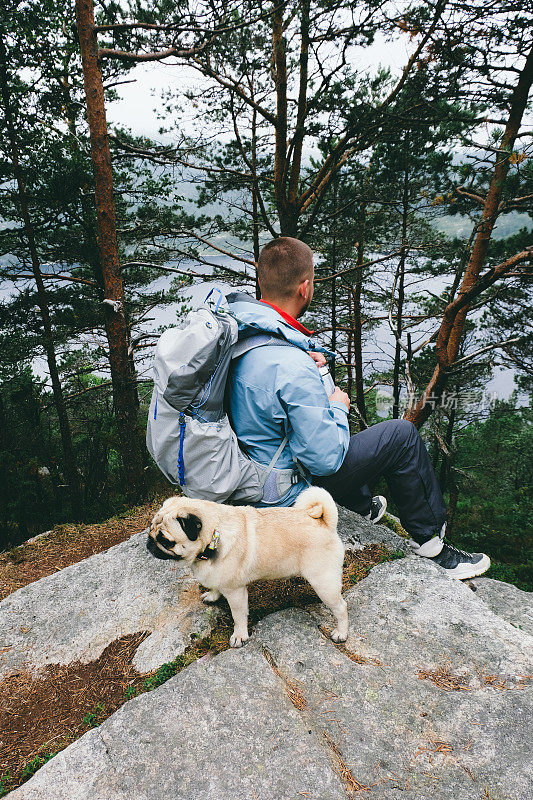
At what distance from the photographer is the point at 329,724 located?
7.30 feet

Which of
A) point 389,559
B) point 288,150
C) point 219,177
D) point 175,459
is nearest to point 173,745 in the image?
point 175,459

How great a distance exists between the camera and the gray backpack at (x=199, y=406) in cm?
245

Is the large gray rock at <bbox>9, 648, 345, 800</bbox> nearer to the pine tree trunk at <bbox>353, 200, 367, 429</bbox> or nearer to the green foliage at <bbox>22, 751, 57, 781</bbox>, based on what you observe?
the green foliage at <bbox>22, 751, 57, 781</bbox>

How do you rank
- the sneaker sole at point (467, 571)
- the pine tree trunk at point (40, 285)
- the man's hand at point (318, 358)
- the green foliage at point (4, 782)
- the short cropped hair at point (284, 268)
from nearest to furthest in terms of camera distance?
the green foliage at point (4, 782)
the short cropped hair at point (284, 268)
the man's hand at point (318, 358)
the sneaker sole at point (467, 571)
the pine tree trunk at point (40, 285)

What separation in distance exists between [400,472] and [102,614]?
2.76 metres

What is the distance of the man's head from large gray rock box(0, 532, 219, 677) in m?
2.54

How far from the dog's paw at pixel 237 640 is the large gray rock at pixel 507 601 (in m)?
2.13

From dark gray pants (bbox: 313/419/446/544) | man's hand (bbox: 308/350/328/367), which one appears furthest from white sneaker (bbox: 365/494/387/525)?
man's hand (bbox: 308/350/328/367)

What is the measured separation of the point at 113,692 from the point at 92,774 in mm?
722

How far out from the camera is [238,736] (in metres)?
2.14

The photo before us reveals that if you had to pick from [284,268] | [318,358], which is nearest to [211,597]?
[318,358]

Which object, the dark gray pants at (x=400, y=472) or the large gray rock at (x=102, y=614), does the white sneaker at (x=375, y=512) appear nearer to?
the dark gray pants at (x=400, y=472)

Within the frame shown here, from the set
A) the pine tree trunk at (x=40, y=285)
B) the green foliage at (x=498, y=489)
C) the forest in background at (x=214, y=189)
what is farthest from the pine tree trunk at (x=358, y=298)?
the pine tree trunk at (x=40, y=285)

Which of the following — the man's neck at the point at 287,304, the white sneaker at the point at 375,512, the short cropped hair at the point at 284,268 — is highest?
the short cropped hair at the point at 284,268
